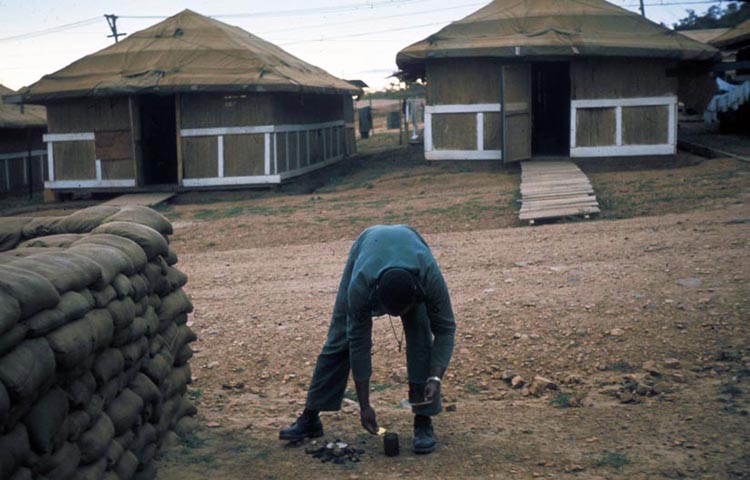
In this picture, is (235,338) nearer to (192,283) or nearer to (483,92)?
(192,283)

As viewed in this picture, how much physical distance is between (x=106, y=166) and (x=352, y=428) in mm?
15493

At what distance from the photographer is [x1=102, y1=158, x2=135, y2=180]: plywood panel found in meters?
19.5

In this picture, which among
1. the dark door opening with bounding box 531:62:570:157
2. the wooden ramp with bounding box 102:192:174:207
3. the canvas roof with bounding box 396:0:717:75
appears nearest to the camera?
the canvas roof with bounding box 396:0:717:75

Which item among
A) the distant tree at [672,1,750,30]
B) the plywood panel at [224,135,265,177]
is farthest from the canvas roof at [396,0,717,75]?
the distant tree at [672,1,750,30]

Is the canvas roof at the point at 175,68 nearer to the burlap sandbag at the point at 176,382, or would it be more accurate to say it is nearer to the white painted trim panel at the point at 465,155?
the white painted trim panel at the point at 465,155

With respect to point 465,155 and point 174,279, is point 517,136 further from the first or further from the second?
point 174,279

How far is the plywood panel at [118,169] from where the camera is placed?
19.5m

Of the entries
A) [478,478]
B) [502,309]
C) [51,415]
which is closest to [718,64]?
[502,309]

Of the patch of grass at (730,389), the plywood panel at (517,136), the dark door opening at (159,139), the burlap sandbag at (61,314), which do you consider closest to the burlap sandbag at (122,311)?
the burlap sandbag at (61,314)

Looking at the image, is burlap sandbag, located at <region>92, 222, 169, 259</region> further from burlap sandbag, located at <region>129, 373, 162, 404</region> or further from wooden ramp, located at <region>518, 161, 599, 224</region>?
wooden ramp, located at <region>518, 161, 599, 224</region>

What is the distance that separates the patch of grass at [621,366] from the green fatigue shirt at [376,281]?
2246 millimetres

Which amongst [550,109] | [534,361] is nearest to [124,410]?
[534,361]

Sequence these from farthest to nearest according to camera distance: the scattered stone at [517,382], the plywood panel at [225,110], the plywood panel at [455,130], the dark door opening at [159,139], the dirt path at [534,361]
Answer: the dark door opening at [159,139] < the plywood panel at [225,110] < the plywood panel at [455,130] < the scattered stone at [517,382] < the dirt path at [534,361]

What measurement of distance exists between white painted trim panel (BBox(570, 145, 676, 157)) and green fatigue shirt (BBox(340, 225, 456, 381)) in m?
14.6
